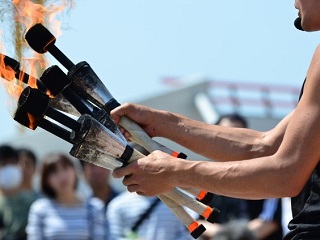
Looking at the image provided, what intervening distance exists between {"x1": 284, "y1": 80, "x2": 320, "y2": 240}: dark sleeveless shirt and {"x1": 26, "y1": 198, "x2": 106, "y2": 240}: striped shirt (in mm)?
3760

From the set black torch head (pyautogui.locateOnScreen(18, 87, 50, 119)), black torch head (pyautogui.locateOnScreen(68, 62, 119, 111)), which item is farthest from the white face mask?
black torch head (pyautogui.locateOnScreen(18, 87, 50, 119))

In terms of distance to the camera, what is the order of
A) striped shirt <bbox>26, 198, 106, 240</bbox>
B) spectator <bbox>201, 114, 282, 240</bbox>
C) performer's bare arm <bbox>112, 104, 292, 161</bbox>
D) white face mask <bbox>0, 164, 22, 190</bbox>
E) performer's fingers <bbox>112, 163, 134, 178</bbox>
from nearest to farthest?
performer's fingers <bbox>112, 163, 134, 178</bbox> < performer's bare arm <bbox>112, 104, 292, 161</bbox> < spectator <bbox>201, 114, 282, 240</bbox> < striped shirt <bbox>26, 198, 106, 240</bbox> < white face mask <bbox>0, 164, 22, 190</bbox>

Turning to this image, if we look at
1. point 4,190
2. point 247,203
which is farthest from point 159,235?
point 4,190

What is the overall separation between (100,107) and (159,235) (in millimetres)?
3068

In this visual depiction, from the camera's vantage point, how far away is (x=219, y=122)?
782 cm

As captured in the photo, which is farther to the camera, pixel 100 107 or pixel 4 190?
pixel 4 190

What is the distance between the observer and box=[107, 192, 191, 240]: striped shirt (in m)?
7.61

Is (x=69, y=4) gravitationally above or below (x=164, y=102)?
above

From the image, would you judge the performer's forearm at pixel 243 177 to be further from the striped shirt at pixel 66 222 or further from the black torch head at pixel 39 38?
the striped shirt at pixel 66 222

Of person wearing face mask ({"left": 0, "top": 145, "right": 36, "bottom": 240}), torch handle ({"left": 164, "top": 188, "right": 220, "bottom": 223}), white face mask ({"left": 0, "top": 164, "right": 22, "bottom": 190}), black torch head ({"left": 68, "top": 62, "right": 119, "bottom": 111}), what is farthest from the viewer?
white face mask ({"left": 0, "top": 164, "right": 22, "bottom": 190})

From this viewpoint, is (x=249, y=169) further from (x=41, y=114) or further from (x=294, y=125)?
(x=41, y=114)

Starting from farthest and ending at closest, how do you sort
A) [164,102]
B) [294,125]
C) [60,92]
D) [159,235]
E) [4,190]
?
[164,102]
[4,190]
[159,235]
[60,92]
[294,125]

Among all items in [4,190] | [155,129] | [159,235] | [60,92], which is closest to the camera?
[60,92]

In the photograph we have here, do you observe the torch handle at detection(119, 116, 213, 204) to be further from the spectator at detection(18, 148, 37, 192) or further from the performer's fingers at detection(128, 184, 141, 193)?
the spectator at detection(18, 148, 37, 192)
